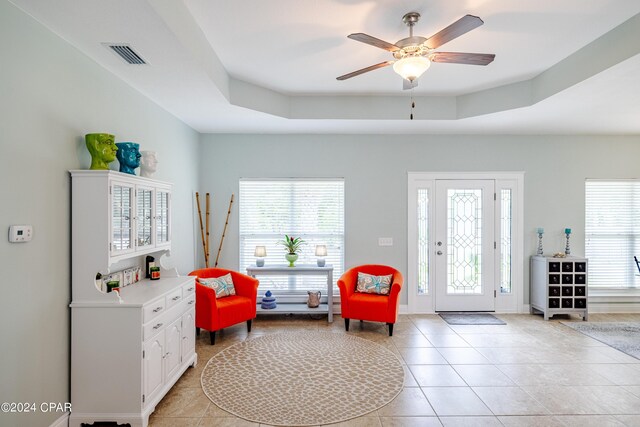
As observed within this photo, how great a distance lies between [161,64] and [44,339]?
2165 millimetres

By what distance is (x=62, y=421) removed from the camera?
2477mm

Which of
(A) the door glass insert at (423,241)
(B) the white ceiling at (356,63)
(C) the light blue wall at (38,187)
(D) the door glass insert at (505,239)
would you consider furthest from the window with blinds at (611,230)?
(C) the light blue wall at (38,187)

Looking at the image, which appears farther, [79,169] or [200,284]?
[200,284]

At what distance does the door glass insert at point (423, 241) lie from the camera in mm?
5543

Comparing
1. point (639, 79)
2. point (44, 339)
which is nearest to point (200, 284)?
point (44, 339)

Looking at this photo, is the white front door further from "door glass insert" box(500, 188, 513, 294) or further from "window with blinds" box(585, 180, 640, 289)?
"window with blinds" box(585, 180, 640, 289)

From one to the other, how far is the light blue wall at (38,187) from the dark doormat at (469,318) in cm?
439

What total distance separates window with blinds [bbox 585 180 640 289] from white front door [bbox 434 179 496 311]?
160cm

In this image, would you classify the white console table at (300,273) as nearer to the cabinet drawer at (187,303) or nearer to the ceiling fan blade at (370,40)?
the cabinet drawer at (187,303)

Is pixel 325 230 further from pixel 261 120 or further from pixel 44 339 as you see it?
pixel 44 339

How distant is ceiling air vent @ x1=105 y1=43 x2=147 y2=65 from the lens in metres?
2.57

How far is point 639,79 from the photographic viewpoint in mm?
3262

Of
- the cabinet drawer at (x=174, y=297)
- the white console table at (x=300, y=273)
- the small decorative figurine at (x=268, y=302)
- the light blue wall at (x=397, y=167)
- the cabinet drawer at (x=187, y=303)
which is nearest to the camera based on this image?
the cabinet drawer at (x=174, y=297)

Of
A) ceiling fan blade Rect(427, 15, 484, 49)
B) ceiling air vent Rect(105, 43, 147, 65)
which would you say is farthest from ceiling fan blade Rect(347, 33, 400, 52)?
ceiling air vent Rect(105, 43, 147, 65)
